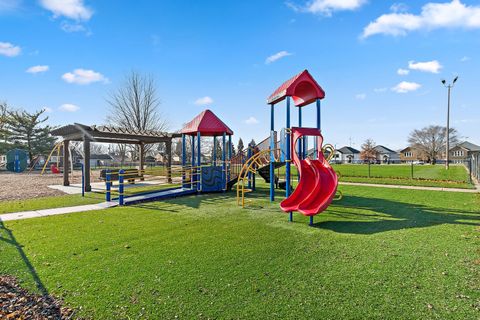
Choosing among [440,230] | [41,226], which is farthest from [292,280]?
[41,226]

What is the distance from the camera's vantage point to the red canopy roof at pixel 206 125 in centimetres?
1451

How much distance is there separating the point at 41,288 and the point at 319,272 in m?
4.09

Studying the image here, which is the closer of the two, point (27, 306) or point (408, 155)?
point (27, 306)

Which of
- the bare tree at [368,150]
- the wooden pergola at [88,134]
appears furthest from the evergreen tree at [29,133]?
the bare tree at [368,150]

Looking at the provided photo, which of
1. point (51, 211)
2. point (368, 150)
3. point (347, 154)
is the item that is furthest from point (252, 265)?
point (347, 154)

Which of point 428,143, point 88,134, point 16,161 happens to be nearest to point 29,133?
point 16,161

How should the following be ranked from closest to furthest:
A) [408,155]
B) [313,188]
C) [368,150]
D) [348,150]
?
1. [313,188]
2. [368,150]
3. [408,155]
4. [348,150]

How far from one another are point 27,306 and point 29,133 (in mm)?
44560

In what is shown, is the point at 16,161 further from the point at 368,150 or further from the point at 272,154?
the point at 368,150

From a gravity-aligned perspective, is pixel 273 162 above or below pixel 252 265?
above

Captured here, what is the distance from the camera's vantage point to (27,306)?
352 cm

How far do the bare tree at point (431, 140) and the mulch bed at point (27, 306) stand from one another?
92.6 metres

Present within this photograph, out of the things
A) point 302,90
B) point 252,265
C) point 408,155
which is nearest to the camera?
point 252,265

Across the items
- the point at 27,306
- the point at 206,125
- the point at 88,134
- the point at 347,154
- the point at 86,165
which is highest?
the point at 347,154
